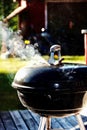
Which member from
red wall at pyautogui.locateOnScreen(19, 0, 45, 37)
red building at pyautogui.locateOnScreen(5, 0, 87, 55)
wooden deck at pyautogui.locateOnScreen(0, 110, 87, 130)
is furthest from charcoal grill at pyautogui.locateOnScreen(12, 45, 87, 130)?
red wall at pyautogui.locateOnScreen(19, 0, 45, 37)

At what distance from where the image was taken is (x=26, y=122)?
18.7 ft

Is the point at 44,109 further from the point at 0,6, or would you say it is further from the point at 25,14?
the point at 0,6

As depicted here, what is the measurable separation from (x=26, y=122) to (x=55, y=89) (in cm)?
191

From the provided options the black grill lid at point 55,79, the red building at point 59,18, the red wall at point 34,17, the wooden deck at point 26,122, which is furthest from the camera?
the red wall at point 34,17

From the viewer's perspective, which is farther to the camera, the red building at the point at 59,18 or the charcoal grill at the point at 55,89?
the red building at the point at 59,18

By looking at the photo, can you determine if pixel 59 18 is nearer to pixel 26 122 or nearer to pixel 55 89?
pixel 26 122

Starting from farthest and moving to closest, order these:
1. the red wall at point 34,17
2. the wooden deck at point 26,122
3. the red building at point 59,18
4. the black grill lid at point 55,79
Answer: the red wall at point 34,17
the red building at point 59,18
the wooden deck at point 26,122
the black grill lid at point 55,79

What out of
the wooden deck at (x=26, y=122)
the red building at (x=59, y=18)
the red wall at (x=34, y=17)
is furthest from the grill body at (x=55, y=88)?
the red wall at (x=34, y=17)

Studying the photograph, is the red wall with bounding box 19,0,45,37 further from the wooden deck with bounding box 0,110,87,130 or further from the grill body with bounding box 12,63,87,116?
the grill body with bounding box 12,63,87,116

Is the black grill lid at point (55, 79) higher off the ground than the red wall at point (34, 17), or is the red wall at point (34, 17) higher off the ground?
the black grill lid at point (55, 79)

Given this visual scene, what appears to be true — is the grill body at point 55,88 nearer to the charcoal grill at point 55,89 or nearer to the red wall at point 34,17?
the charcoal grill at point 55,89

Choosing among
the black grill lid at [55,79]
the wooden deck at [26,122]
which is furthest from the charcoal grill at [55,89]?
the wooden deck at [26,122]

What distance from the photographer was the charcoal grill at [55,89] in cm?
393

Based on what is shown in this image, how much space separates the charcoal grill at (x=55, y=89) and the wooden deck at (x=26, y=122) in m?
1.27
